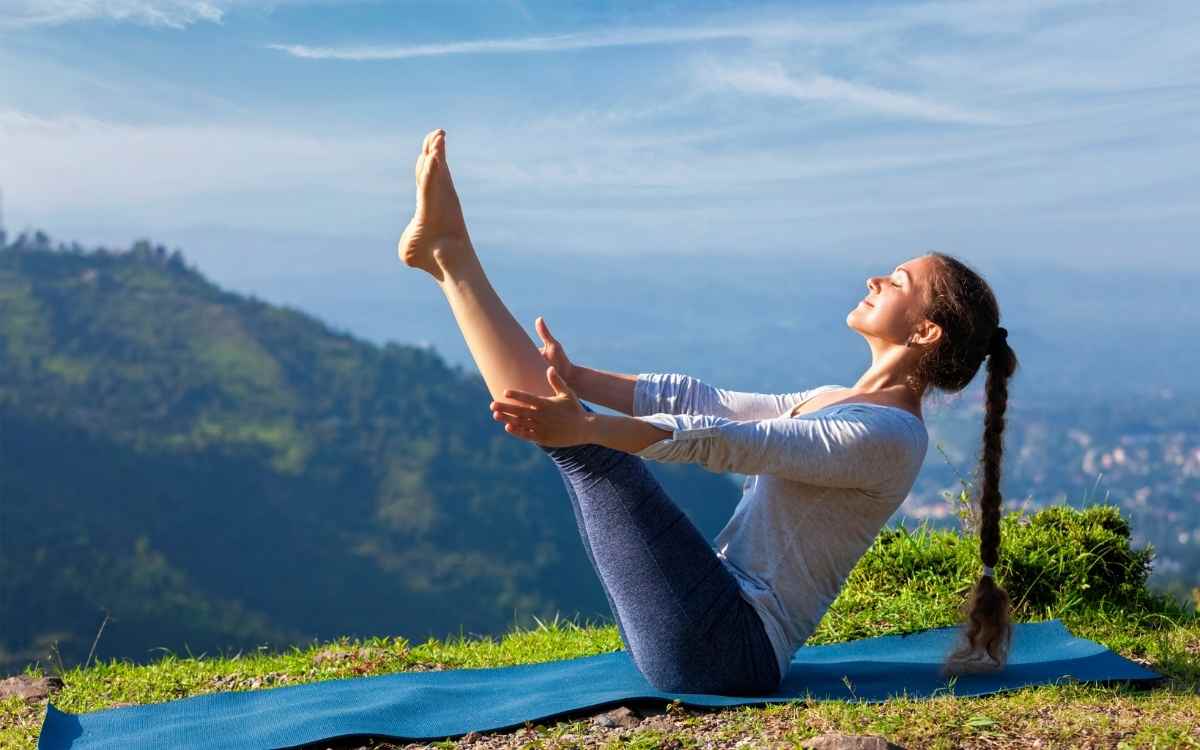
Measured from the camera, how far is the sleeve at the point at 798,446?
2.83 metres

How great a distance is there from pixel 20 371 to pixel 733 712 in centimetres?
5405

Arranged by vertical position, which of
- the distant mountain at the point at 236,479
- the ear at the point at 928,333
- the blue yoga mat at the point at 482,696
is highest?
the ear at the point at 928,333

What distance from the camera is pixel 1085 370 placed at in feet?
263

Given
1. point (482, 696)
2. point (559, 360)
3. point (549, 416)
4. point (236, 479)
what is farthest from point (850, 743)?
point (236, 479)

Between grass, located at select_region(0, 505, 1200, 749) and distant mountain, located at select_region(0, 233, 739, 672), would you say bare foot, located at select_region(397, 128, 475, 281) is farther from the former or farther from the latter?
distant mountain, located at select_region(0, 233, 739, 672)

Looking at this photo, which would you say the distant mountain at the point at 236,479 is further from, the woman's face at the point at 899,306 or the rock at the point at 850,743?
the rock at the point at 850,743

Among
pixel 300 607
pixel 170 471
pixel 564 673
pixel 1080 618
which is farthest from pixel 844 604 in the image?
pixel 170 471

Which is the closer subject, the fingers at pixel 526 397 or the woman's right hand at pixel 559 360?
the fingers at pixel 526 397

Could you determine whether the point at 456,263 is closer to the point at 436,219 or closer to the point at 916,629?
the point at 436,219

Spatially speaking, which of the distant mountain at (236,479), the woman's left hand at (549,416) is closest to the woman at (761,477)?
the woman's left hand at (549,416)

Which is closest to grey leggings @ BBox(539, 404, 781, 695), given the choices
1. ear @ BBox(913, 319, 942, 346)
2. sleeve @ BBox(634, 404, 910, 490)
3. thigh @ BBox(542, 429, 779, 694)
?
thigh @ BBox(542, 429, 779, 694)

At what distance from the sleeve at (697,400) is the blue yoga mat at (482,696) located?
0.82 m

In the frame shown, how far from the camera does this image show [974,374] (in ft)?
11.5

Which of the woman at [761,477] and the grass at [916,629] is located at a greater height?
the woman at [761,477]
